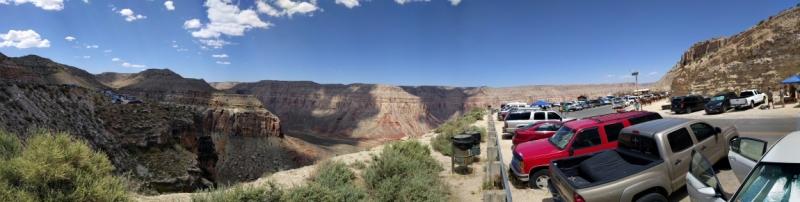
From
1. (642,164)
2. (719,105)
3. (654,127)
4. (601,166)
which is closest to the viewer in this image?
(642,164)

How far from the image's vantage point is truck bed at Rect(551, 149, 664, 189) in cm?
510

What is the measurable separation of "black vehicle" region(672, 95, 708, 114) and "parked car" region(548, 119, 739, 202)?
21.3 meters

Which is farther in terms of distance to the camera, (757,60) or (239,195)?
(757,60)

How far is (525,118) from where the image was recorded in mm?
18734

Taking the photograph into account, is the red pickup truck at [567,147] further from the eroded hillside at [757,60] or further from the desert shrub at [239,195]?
the eroded hillside at [757,60]

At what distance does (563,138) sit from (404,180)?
4.12 meters

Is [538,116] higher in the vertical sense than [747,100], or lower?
lower

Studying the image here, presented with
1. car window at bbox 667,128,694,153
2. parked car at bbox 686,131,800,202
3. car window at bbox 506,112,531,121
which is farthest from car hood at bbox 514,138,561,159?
car window at bbox 506,112,531,121

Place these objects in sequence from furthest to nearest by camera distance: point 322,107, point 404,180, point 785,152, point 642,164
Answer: point 322,107, point 404,180, point 642,164, point 785,152

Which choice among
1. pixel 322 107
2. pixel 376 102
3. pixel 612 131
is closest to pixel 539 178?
pixel 612 131

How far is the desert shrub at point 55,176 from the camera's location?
536 cm

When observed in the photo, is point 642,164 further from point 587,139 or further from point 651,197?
point 587,139

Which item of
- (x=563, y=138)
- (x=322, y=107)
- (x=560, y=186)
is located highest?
(x=563, y=138)

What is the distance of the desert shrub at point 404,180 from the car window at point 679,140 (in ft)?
14.2
